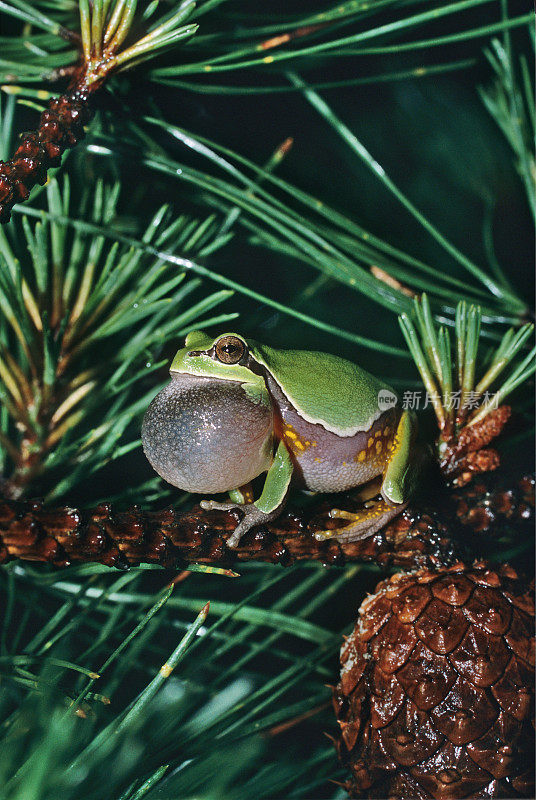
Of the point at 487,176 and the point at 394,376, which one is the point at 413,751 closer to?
the point at 394,376

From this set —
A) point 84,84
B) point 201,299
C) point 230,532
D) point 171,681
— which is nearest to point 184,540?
point 230,532

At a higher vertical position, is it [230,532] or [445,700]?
[230,532]

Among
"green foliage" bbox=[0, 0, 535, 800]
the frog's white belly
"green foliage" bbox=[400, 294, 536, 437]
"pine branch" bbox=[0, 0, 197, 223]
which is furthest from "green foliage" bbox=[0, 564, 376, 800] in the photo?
"pine branch" bbox=[0, 0, 197, 223]

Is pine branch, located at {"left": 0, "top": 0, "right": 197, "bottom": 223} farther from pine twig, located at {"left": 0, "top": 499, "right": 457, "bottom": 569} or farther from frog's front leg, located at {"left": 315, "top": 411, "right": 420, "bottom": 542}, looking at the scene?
frog's front leg, located at {"left": 315, "top": 411, "right": 420, "bottom": 542}

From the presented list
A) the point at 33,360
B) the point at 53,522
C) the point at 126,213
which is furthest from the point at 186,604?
the point at 126,213

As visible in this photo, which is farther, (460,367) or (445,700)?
(460,367)

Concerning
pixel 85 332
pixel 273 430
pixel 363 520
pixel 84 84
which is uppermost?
pixel 84 84

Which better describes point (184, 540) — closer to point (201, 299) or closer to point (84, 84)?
point (201, 299)
